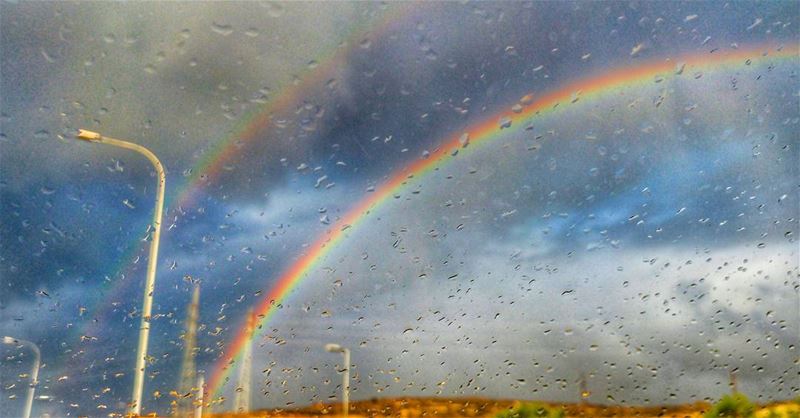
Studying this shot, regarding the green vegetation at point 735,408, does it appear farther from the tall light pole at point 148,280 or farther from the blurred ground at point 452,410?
the tall light pole at point 148,280

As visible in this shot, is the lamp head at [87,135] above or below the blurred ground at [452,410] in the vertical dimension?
above

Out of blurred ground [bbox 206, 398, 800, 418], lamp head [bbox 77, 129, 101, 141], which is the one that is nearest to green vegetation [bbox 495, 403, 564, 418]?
blurred ground [bbox 206, 398, 800, 418]

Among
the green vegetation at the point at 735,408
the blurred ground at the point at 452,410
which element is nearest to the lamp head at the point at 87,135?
the blurred ground at the point at 452,410

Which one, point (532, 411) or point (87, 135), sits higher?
point (87, 135)

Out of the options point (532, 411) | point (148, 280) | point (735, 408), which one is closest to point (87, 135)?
point (148, 280)

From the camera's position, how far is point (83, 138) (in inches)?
321

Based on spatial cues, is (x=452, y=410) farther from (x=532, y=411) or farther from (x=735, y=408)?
(x=735, y=408)

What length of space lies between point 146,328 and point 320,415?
2720 millimetres

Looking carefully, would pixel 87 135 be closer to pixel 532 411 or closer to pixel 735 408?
pixel 532 411

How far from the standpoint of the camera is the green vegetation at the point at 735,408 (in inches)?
359

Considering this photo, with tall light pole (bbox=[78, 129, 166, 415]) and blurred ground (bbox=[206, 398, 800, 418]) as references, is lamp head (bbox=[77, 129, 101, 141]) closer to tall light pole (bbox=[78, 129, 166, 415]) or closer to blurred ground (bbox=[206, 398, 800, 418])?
tall light pole (bbox=[78, 129, 166, 415])

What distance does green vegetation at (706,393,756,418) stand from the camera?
359 inches

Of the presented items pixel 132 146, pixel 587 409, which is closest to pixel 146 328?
pixel 132 146

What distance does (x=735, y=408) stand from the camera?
9.18m
